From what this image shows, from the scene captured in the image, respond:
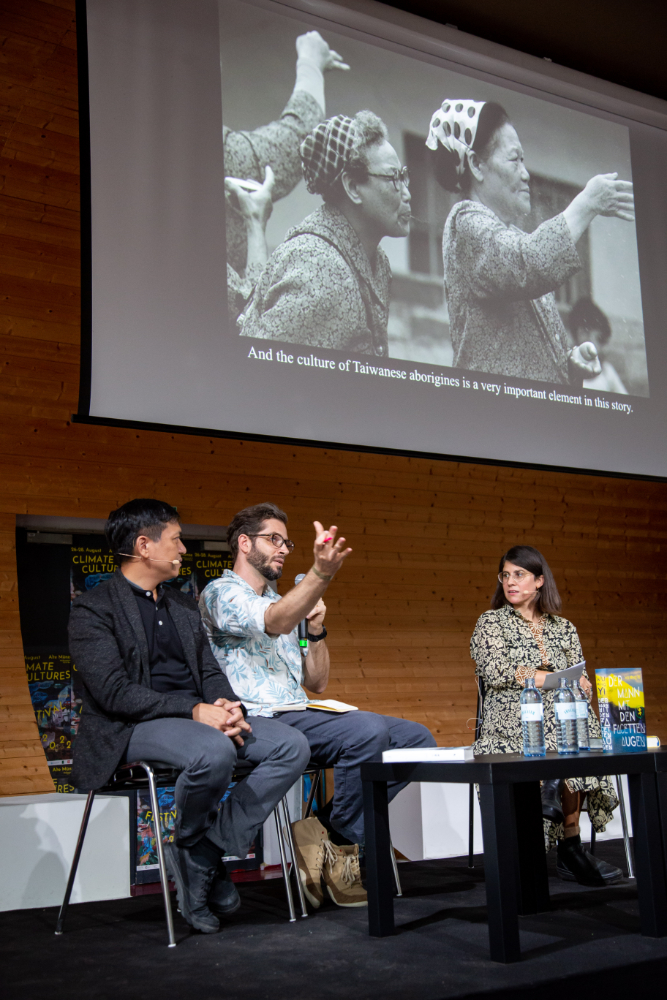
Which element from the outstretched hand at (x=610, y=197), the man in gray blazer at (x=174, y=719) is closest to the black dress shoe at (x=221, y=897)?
the man in gray blazer at (x=174, y=719)

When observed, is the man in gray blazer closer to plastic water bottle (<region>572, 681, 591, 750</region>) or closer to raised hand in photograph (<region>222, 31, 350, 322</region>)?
plastic water bottle (<region>572, 681, 591, 750</region>)

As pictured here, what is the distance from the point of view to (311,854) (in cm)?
266

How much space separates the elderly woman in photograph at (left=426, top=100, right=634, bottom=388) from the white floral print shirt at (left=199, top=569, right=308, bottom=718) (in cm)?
178

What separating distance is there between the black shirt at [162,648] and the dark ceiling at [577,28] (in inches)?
126

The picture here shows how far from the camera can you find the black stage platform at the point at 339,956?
6.01 feet

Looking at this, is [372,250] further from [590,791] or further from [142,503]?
[590,791]

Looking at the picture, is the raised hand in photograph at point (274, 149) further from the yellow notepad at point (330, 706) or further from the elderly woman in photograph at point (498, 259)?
the yellow notepad at point (330, 706)

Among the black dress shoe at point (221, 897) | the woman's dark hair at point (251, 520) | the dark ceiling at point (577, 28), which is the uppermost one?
the dark ceiling at point (577, 28)

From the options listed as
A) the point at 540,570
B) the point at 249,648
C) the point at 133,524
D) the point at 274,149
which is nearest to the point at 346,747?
the point at 249,648

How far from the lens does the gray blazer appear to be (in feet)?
8.14

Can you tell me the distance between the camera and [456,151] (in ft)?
14.3

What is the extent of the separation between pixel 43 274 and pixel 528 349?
95.1 inches

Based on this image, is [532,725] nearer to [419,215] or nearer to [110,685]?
[110,685]

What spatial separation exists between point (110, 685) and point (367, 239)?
7.96ft
